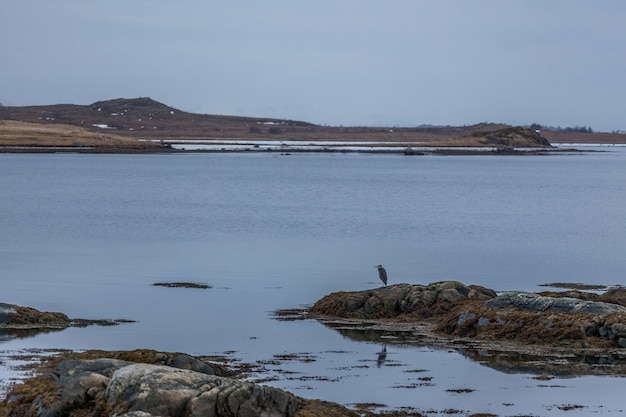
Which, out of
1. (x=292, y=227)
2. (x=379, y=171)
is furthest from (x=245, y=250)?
(x=379, y=171)

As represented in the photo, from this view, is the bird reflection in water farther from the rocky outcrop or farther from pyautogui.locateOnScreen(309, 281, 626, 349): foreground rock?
the rocky outcrop

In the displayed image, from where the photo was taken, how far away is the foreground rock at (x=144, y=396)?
13078mm

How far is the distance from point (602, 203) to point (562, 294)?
56.3m

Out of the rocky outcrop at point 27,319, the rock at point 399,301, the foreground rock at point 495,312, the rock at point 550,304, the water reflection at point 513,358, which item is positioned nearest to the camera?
the water reflection at point 513,358

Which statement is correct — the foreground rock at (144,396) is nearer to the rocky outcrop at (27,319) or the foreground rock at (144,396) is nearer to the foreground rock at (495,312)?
the foreground rock at (495,312)

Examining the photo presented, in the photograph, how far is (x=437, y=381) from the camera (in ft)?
59.4

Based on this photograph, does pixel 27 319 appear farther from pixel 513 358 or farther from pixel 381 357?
pixel 513 358

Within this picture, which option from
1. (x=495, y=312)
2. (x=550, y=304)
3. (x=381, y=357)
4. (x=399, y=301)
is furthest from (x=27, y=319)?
(x=550, y=304)

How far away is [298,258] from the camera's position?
128 feet

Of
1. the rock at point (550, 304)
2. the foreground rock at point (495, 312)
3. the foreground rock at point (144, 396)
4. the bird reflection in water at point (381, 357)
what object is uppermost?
the foreground rock at point (144, 396)

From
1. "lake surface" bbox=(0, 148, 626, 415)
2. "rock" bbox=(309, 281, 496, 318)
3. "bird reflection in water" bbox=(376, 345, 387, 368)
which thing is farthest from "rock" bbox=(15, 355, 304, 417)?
"rock" bbox=(309, 281, 496, 318)

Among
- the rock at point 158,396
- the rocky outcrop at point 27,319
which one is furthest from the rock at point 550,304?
the rock at point 158,396

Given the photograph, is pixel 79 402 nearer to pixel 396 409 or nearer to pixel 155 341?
pixel 396 409

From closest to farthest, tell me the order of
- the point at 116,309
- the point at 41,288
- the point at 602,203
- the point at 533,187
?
1. the point at 116,309
2. the point at 41,288
3. the point at 602,203
4. the point at 533,187
